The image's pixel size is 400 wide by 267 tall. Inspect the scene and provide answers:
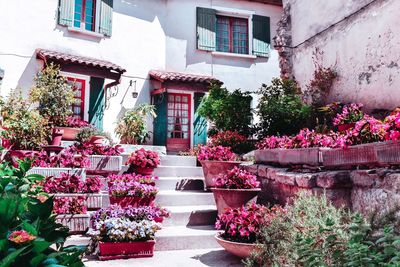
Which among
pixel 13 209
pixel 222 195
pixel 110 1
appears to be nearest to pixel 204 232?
pixel 222 195

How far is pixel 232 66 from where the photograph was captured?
12203 mm

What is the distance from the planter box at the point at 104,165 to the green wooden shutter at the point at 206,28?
23.0 feet

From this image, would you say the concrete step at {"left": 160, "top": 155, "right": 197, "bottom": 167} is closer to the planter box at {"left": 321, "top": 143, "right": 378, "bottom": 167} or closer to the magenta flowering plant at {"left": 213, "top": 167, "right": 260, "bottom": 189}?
the magenta flowering plant at {"left": 213, "top": 167, "right": 260, "bottom": 189}

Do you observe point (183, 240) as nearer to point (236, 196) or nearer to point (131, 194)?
point (236, 196)

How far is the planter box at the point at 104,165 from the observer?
18.8 feet

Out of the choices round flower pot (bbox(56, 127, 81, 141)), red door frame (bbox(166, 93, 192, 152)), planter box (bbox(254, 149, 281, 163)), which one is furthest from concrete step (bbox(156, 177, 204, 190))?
red door frame (bbox(166, 93, 192, 152))

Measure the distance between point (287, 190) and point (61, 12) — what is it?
27.9 feet

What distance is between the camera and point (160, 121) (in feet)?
36.3

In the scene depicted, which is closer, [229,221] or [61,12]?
[229,221]

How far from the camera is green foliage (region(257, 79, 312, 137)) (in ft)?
23.5

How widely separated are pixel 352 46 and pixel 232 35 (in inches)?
252

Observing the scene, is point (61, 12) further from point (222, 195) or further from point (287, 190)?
point (287, 190)

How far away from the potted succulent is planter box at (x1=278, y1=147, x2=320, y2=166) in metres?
1.92

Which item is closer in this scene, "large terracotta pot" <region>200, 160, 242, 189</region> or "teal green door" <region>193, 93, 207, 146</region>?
"large terracotta pot" <region>200, 160, 242, 189</region>
